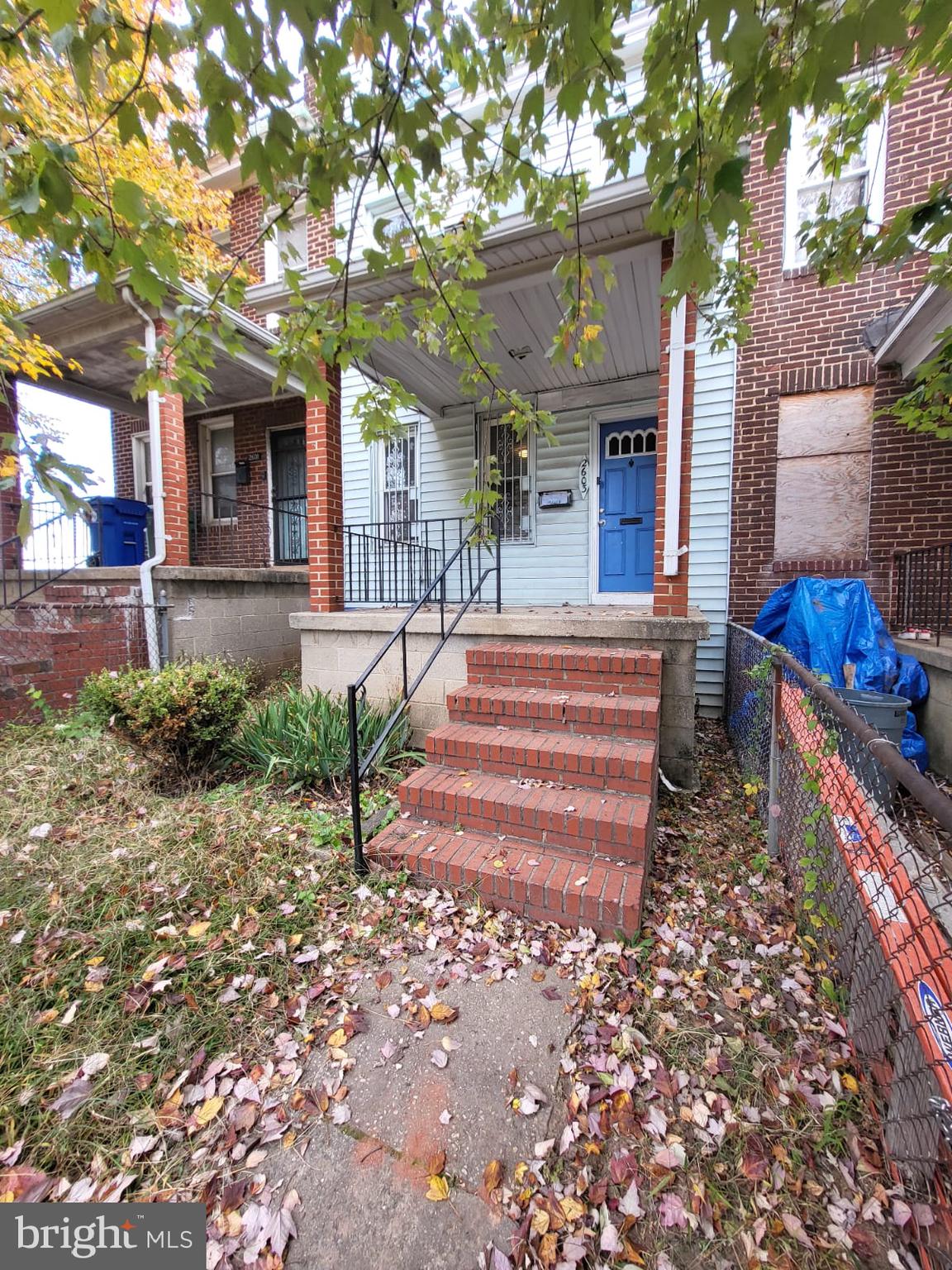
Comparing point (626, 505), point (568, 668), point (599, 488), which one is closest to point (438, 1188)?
point (568, 668)

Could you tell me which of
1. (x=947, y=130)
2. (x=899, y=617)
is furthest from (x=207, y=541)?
(x=947, y=130)

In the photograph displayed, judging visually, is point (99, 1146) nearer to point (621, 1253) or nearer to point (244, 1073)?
point (244, 1073)

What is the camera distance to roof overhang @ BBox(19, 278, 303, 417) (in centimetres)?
531

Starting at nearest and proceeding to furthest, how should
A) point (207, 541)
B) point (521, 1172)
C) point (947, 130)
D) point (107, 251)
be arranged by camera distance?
1. point (521, 1172)
2. point (107, 251)
3. point (947, 130)
4. point (207, 541)

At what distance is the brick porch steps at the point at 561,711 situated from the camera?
9.87ft

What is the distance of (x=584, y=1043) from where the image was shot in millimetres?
1755

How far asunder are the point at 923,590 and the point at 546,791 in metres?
4.96

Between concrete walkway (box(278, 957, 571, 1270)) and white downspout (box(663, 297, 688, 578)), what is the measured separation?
111 inches

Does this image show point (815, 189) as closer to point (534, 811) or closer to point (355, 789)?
point (534, 811)

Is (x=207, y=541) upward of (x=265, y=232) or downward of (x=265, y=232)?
downward

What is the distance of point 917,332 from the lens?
4770 millimetres

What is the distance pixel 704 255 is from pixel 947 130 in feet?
21.6

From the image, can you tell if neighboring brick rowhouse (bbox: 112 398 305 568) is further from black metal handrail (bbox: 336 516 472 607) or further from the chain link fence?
the chain link fence

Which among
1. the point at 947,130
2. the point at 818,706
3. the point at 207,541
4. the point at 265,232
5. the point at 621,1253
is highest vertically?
the point at 947,130
